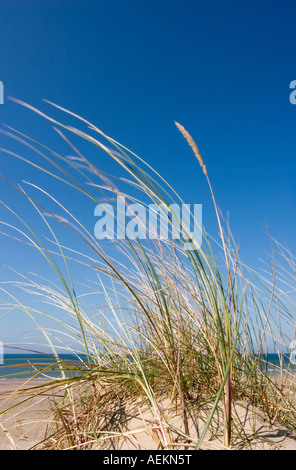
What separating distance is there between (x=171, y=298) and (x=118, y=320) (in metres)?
0.38

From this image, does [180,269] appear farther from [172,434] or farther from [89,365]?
[172,434]

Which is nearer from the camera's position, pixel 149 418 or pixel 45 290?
pixel 149 418

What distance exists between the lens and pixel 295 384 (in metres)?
1.80

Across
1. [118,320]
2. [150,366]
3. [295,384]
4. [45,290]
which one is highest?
[45,290]

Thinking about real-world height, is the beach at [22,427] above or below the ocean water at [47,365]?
below

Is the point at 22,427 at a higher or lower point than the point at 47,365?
lower

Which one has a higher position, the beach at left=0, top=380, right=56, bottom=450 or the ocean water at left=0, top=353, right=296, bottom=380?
the ocean water at left=0, top=353, right=296, bottom=380

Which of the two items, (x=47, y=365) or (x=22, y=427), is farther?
(x=22, y=427)

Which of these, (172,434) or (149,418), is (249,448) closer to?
(172,434)

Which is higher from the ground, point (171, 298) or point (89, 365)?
point (171, 298)
